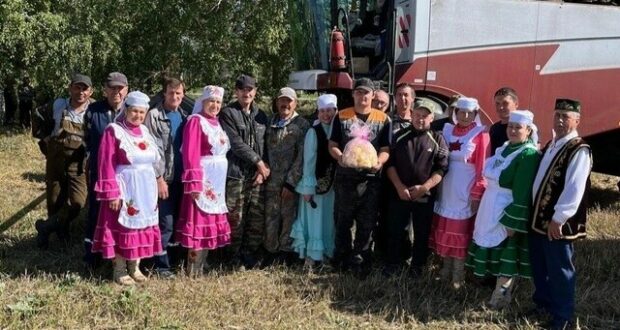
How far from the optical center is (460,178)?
4.40 metres

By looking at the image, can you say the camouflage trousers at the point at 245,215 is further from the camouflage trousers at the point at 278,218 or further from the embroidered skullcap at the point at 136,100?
the embroidered skullcap at the point at 136,100

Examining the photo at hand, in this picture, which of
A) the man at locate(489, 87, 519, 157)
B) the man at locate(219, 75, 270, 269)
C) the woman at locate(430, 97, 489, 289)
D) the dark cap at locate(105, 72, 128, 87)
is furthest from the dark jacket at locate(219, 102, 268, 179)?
the man at locate(489, 87, 519, 157)

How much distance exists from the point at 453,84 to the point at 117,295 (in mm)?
3876

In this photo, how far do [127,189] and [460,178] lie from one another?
2.33 metres

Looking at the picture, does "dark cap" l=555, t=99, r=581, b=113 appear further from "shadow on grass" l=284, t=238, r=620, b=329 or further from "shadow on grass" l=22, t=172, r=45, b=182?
"shadow on grass" l=22, t=172, r=45, b=182

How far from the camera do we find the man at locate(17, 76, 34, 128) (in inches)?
664

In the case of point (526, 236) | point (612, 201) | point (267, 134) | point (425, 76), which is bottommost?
point (612, 201)

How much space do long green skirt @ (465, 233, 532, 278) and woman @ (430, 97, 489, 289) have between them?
0.26 meters

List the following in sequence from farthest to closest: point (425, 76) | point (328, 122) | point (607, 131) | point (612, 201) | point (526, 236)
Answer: point (612, 201) → point (607, 131) → point (425, 76) → point (328, 122) → point (526, 236)

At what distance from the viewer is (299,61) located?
24.4 ft

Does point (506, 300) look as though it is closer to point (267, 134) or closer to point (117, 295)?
point (267, 134)

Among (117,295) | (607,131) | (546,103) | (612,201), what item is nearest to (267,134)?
(117,295)

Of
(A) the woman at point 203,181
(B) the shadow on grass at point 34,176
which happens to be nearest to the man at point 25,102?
Answer: (B) the shadow on grass at point 34,176

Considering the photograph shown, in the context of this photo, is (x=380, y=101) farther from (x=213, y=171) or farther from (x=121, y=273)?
(x=121, y=273)
